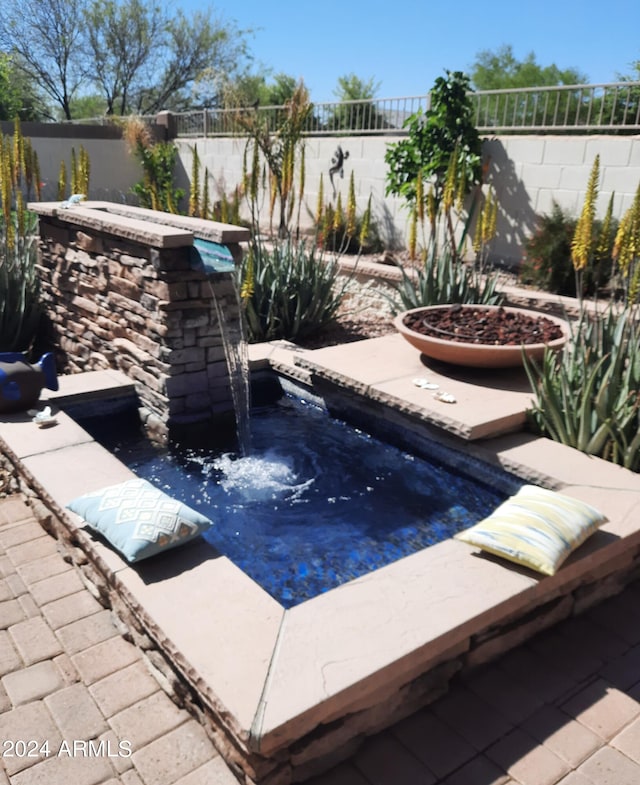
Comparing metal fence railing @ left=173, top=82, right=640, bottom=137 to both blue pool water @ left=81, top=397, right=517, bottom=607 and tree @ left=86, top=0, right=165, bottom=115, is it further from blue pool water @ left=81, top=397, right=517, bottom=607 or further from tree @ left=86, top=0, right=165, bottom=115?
tree @ left=86, top=0, right=165, bottom=115

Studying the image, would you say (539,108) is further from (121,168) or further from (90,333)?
(121,168)

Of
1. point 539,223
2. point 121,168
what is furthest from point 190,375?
point 121,168

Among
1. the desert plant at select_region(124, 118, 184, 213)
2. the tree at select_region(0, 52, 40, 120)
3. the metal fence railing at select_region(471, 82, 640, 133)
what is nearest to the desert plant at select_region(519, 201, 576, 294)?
the metal fence railing at select_region(471, 82, 640, 133)

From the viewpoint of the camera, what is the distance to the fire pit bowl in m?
3.89

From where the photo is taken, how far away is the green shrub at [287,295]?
5.33 metres

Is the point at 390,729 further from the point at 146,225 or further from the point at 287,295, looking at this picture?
the point at 287,295

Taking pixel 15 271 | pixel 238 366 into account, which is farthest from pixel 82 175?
pixel 238 366

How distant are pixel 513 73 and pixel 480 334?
1445 inches

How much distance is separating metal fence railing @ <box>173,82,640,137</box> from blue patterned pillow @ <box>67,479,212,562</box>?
19.6 ft

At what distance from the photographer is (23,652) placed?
2.27 metres

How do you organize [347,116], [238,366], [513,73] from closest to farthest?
[238,366], [347,116], [513,73]

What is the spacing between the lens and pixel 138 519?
7.68 feet

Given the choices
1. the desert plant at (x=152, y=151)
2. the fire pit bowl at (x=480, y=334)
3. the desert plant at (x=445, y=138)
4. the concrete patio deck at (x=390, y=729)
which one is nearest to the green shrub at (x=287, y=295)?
the fire pit bowl at (x=480, y=334)

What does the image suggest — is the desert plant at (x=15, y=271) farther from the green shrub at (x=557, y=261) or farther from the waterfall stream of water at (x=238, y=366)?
the green shrub at (x=557, y=261)
